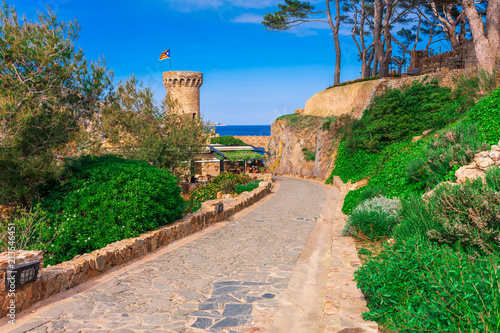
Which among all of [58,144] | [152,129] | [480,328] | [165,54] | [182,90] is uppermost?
[165,54]

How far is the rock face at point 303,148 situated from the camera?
29.4 m

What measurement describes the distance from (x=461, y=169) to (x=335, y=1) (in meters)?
29.6

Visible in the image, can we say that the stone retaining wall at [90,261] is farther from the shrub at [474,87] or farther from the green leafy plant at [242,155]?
the green leafy plant at [242,155]

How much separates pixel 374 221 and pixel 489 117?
16.8 feet

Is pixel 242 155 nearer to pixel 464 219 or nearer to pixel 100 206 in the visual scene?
pixel 100 206

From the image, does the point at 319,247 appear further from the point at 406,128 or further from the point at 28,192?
the point at 406,128

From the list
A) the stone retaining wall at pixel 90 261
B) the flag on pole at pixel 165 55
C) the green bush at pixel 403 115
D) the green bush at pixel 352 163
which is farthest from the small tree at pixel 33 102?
the flag on pole at pixel 165 55

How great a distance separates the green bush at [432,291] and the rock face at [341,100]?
2513 centimetres

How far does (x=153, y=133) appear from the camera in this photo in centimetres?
1733

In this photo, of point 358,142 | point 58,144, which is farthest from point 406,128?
point 58,144

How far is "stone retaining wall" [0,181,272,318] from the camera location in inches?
186

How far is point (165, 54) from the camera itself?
40.8 meters

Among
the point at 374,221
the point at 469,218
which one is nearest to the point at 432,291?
the point at 469,218

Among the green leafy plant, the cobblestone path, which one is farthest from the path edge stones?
the green leafy plant
